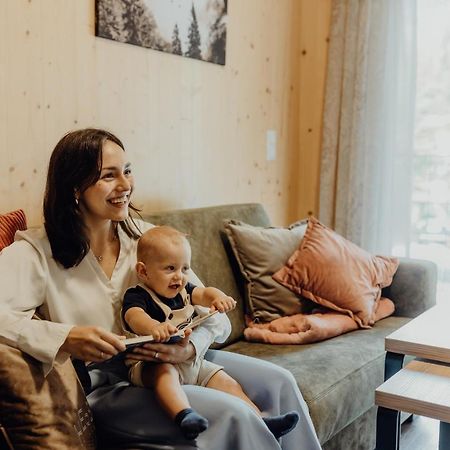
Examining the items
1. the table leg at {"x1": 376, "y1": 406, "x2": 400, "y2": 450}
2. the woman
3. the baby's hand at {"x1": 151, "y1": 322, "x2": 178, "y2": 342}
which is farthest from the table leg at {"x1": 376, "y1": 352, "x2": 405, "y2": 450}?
the baby's hand at {"x1": 151, "y1": 322, "x2": 178, "y2": 342}

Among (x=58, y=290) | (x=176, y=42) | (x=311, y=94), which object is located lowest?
(x=58, y=290)

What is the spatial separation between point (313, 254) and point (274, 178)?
1.03 metres

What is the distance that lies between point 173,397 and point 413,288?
157cm

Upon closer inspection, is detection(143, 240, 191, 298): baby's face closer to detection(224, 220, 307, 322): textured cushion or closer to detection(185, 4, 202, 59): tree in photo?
detection(224, 220, 307, 322): textured cushion

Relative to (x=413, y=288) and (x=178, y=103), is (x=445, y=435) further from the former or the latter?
(x=178, y=103)

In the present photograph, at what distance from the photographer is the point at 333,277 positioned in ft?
8.08

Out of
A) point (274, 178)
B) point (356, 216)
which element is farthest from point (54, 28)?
point (356, 216)

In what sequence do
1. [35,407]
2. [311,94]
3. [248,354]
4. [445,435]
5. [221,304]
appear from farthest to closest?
[311,94]
[248,354]
[445,435]
[221,304]
[35,407]

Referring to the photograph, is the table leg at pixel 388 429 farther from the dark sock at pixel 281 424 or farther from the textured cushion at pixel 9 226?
the textured cushion at pixel 9 226

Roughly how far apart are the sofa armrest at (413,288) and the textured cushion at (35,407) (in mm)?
1725

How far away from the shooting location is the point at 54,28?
2.12 meters

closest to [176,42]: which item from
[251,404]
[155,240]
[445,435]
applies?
[155,240]

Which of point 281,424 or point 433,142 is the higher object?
point 433,142

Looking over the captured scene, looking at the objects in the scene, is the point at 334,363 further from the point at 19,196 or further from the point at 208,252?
the point at 19,196
